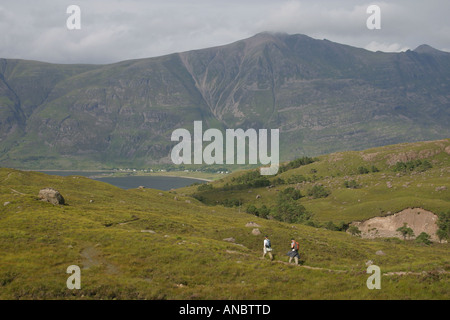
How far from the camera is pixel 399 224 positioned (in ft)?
459

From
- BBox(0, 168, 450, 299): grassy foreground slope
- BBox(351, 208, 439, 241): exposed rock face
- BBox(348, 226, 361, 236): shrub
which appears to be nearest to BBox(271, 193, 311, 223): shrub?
BBox(348, 226, 361, 236): shrub

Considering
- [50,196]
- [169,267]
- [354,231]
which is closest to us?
[169,267]

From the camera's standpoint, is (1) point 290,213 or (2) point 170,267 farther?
(1) point 290,213

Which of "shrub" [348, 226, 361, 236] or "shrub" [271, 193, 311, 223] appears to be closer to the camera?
"shrub" [348, 226, 361, 236]

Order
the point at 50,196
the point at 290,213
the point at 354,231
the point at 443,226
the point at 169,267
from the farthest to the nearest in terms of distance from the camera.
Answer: the point at 290,213 < the point at 354,231 < the point at 443,226 < the point at 50,196 < the point at 169,267

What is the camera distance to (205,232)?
225 feet

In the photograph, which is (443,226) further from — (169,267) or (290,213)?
(169,267)

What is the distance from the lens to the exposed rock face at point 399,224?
134 metres

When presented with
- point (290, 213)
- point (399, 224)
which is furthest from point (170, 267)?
point (290, 213)

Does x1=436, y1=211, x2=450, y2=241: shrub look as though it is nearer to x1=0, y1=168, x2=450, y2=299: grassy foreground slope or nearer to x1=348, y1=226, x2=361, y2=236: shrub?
x1=348, y1=226, x2=361, y2=236: shrub

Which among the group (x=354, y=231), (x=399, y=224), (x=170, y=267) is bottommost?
(x=354, y=231)

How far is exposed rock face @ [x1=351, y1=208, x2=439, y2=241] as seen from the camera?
438 feet

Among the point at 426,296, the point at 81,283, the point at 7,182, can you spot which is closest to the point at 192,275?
the point at 81,283
